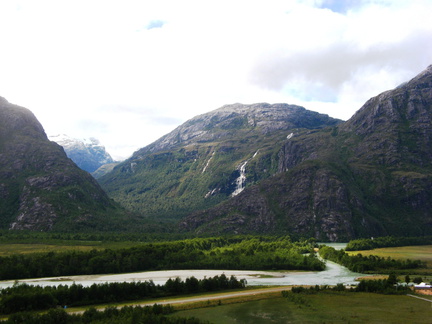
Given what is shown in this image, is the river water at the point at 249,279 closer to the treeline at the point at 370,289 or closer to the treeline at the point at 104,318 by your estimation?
the treeline at the point at 370,289

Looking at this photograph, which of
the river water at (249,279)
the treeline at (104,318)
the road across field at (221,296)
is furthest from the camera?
the river water at (249,279)

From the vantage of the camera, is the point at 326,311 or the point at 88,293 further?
the point at 88,293

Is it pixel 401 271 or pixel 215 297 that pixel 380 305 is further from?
pixel 401 271

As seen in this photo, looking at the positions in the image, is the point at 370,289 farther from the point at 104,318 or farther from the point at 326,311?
the point at 104,318

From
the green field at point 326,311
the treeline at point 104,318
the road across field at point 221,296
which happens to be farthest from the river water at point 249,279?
the treeline at point 104,318

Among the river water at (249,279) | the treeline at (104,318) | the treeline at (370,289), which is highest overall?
the treeline at (104,318)

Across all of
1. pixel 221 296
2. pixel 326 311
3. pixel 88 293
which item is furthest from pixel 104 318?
pixel 326 311

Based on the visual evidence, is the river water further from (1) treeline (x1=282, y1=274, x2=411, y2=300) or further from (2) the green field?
(2) the green field

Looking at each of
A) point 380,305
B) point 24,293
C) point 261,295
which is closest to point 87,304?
point 24,293
